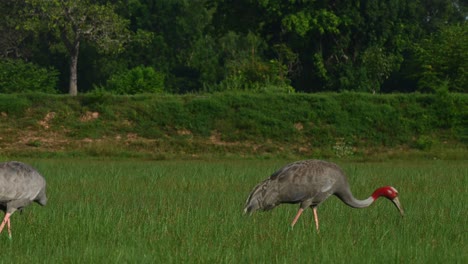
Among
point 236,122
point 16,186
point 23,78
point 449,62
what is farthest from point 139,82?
point 16,186

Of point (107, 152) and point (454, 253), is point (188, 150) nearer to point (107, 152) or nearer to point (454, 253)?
point (107, 152)

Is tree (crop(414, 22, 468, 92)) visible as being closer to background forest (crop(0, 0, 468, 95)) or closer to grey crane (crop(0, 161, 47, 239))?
background forest (crop(0, 0, 468, 95))

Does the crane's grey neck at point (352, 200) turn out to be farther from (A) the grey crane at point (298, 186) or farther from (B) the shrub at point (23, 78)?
(B) the shrub at point (23, 78)

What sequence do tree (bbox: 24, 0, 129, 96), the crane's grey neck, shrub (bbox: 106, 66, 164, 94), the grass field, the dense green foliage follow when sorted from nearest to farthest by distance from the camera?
the grass field < the crane's grey neck < the dense green foliage < shrub (bbox: 106, 66, 164, 94) < tree (bbox: 24, 0, 129, 96)

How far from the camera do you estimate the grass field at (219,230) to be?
29.8 ft

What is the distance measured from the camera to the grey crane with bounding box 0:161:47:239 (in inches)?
403

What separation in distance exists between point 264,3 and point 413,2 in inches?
320

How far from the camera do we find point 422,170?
77.6 feet

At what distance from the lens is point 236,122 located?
35.6m

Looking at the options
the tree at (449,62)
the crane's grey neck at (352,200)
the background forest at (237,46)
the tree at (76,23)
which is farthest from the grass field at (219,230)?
the tree at (76,23)

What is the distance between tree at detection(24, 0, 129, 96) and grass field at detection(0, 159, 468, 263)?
114ft

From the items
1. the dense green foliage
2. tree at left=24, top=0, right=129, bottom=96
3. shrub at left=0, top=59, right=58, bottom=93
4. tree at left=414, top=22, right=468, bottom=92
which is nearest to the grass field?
the dense green foliage

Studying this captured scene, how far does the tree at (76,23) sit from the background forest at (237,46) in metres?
0.06

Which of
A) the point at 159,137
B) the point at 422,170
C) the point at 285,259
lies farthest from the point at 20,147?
the point at 285,259
